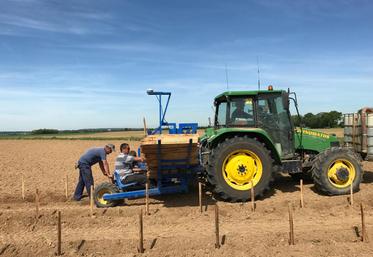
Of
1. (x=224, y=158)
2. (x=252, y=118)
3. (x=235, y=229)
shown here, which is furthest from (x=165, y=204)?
(x=252, y=118)

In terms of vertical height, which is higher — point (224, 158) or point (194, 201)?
point (224, 158)

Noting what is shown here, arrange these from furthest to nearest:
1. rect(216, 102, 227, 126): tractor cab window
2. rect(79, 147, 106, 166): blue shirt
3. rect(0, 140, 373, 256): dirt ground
Result: rect(79, 147, 106, 166): blue shirt → rect(216, 102, 227, 126): tractor cab window → rect(0, 140, 373, 256): dirt ground

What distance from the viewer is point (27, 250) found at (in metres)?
4.96

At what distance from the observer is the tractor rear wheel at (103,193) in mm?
7074

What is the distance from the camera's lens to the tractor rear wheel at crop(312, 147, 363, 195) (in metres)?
7.43

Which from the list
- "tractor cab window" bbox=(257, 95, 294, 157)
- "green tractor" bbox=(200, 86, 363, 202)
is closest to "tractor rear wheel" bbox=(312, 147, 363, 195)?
"green tractor" bbox=(200, 86, 363, 202)

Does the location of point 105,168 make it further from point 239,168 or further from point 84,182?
point 239,168

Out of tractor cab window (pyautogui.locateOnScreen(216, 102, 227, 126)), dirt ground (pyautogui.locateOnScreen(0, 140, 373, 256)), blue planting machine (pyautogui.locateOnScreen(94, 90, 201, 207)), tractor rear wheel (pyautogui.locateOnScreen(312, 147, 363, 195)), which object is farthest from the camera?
tractor cab window (pyautogui.locateOnScreen(216, 102, 227, 126))

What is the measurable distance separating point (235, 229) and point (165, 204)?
79.3 inches

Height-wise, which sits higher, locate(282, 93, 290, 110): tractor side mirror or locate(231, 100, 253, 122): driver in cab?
locate(282, 93, 290, 110): tractor side mirror

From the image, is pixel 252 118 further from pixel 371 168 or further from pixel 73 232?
pixel 371 168

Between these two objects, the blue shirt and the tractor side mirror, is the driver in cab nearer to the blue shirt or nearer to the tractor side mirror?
the tractor side mirror

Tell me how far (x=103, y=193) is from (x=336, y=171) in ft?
16.2

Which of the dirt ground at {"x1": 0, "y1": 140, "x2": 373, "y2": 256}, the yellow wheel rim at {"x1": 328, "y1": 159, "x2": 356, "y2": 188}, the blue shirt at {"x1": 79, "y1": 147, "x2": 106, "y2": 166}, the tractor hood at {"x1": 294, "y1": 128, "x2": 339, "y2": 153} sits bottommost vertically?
the dirt ground at {"x1": 0, "y1": 140, "x2": 373, "y2": 256}
